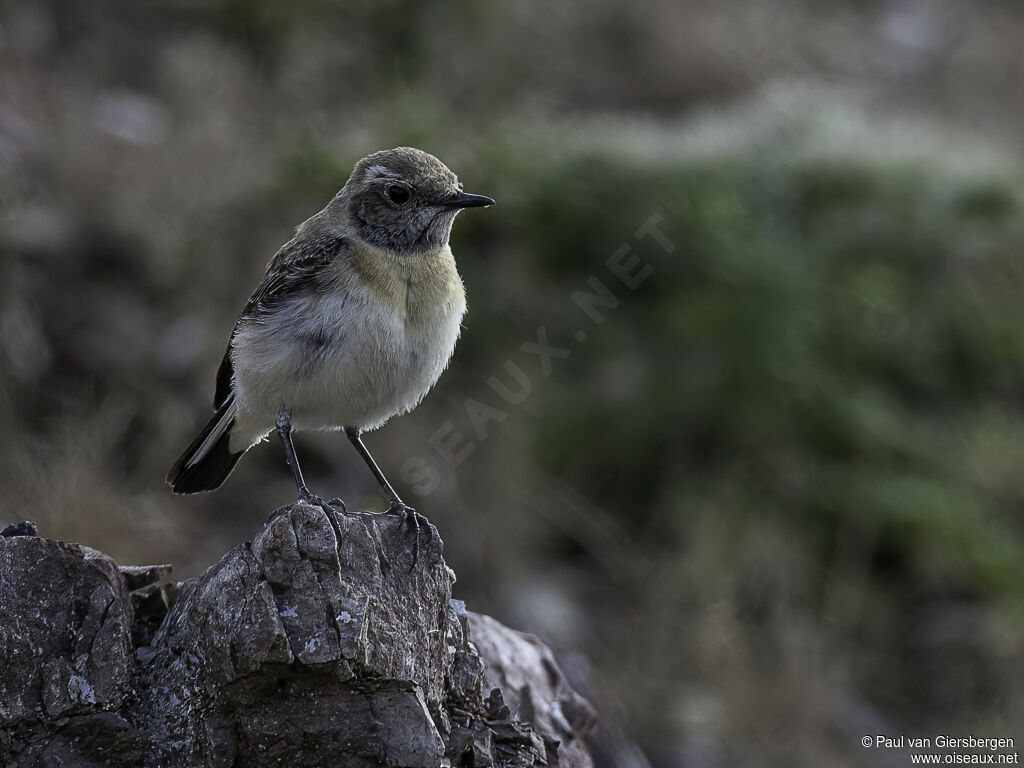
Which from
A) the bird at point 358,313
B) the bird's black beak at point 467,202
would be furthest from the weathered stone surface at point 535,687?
the bird's black beak at point 467,202

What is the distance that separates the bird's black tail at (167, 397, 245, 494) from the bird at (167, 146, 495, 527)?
15 cm

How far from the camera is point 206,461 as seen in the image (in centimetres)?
584

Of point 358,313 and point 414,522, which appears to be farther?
point 358,313

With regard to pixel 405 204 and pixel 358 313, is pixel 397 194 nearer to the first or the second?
pixel 405 204

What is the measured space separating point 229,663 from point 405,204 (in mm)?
2412

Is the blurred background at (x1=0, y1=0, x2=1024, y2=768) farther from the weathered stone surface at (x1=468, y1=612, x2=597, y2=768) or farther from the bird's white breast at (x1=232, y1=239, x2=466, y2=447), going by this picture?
the bird's white breast at (x1=232, y1=239, x2=466, y2=447)

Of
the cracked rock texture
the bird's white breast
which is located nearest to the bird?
the bird's white breast

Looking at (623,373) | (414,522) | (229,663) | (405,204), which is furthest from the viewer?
(623,373)

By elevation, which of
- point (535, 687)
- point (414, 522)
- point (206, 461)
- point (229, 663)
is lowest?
point (535, 687)

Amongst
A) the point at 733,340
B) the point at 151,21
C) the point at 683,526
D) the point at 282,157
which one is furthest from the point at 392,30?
the point at 683,526

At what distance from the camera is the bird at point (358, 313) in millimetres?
4945

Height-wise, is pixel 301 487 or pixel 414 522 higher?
pixel 414 522

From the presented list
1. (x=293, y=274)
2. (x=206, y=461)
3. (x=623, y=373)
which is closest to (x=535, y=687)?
(x=206, y=461)

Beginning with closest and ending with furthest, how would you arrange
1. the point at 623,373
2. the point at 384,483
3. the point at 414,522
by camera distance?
the point at 414,522 < the point at 384,483 < the point at 623,373
